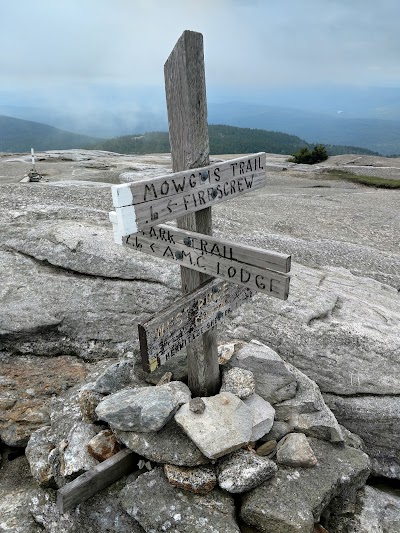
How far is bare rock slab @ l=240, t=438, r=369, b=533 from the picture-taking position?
20.9 feet

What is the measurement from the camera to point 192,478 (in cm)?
666

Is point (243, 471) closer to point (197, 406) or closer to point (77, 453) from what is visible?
point (197, 406)

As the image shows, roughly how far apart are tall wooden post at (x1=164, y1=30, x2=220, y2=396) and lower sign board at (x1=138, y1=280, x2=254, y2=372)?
0.35 meters

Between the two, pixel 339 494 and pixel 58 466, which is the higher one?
pixel 58 466

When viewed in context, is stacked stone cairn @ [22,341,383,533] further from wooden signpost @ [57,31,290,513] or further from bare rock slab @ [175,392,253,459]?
wooden signpost @ [57,31,290,513]

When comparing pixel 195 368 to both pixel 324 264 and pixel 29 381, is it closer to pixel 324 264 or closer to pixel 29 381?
pixel 29 381

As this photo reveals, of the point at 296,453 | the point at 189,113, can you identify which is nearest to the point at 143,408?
the point at 296,453

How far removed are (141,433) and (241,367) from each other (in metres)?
2.68

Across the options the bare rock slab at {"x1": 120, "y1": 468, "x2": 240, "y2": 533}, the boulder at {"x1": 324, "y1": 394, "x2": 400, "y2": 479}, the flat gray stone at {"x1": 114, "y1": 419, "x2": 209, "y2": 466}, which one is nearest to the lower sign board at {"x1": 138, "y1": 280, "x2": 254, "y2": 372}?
the flat gray stone at {"x1": 114, "y1": 419, "x2": 209, "y2": 466}

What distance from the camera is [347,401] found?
996cm

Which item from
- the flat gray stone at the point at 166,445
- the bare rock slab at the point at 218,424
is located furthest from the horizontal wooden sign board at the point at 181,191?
the flat gray stone at the point at 166,445

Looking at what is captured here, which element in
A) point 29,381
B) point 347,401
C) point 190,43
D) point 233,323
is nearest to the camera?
point 190,43

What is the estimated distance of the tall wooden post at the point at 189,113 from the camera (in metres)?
5.83

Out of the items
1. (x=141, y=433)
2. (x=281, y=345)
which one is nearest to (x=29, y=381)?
(x=141, y=433)
